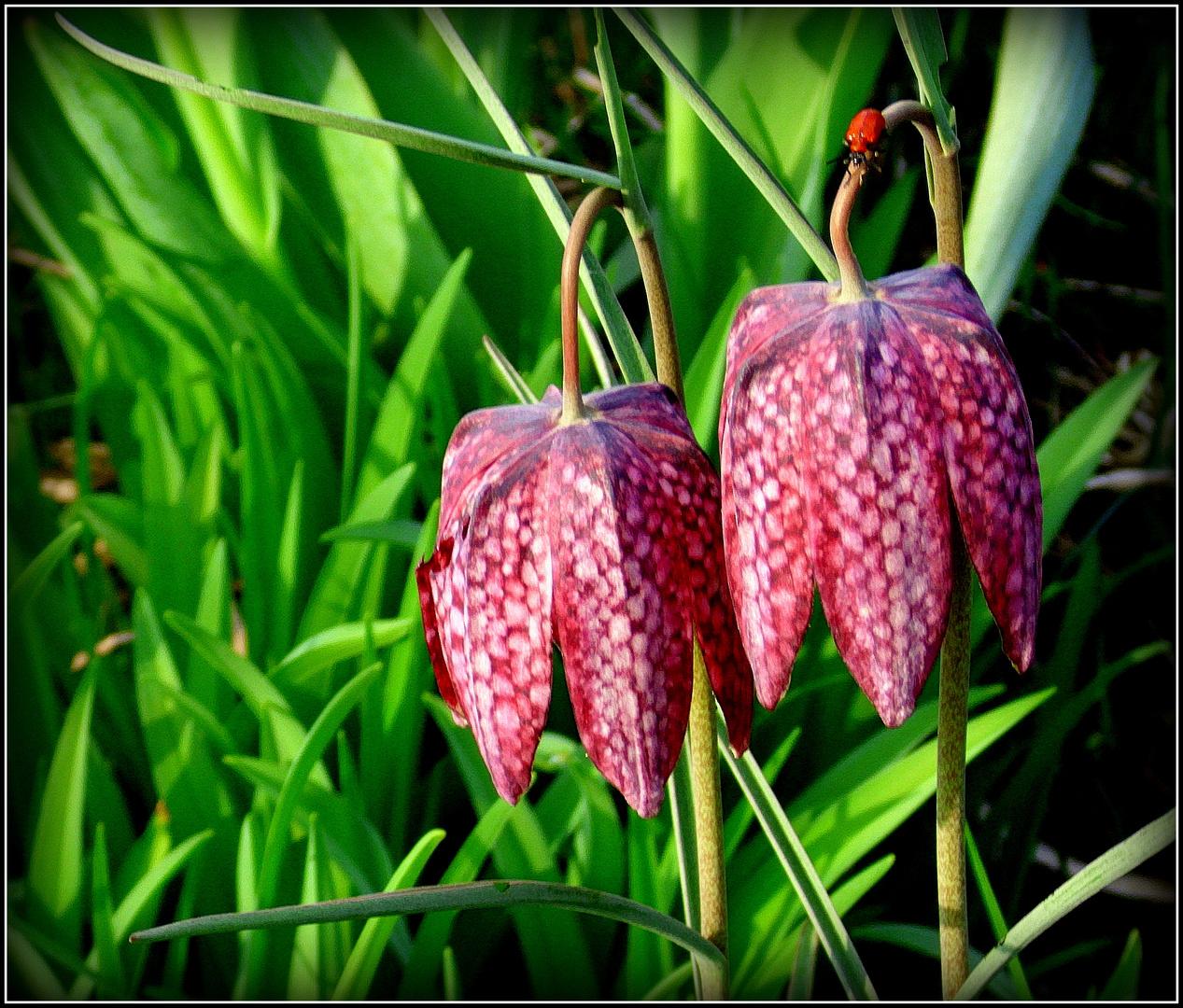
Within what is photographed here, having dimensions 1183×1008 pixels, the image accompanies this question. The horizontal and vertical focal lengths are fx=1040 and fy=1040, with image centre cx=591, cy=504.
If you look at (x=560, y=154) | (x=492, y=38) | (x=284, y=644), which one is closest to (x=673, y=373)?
(x=284, y=644)

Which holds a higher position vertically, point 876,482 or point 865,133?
point 865,133

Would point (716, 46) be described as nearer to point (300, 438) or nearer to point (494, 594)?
point (300, 438)

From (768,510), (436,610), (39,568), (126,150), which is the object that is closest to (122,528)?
(39,568)

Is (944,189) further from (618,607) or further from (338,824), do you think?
(338,824)

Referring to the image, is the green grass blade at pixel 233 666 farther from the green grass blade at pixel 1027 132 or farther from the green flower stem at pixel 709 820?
the green grass blade at pixel 1027 132

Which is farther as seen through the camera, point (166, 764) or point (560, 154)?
point (560, 154)

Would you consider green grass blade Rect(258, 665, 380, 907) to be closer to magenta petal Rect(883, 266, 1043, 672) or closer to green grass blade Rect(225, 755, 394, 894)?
green grass blade Rect(225, 755, 394, 894)
